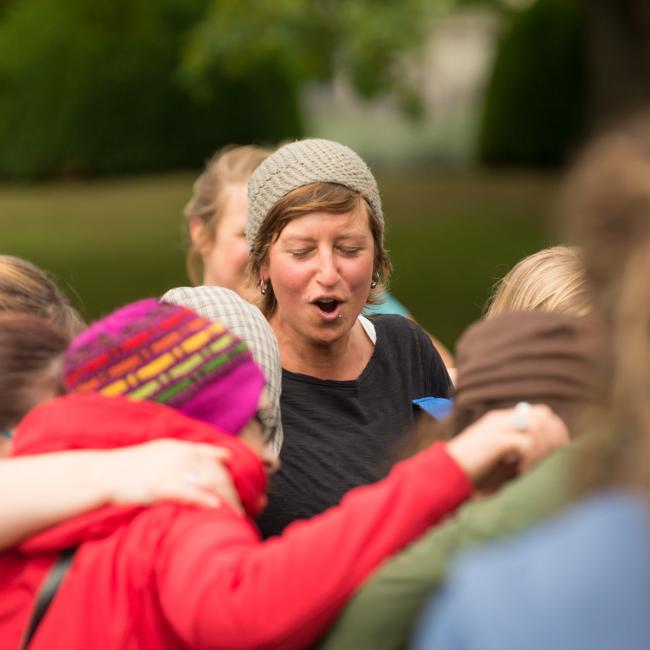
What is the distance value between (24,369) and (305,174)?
3.69 feet

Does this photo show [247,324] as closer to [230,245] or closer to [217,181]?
[230,245]

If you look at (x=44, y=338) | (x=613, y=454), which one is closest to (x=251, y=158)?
(x=44, y=338)

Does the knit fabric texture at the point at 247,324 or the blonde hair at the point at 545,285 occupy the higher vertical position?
the blonde hair at the point at 545,285

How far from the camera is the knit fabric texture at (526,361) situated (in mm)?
1938

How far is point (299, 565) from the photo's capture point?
175cm

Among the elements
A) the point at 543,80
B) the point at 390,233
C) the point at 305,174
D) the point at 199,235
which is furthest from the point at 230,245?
the point at 543,80

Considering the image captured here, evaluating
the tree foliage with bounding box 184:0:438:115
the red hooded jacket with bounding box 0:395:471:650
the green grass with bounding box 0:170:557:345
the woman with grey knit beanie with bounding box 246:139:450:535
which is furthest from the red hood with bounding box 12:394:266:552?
the tree foliage with bounding box 184:0:438:115

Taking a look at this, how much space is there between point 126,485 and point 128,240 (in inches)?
634

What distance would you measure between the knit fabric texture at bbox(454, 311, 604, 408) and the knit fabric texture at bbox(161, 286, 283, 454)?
1.89 feet

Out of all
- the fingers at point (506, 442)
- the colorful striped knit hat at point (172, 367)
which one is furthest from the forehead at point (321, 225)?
the fingers at point (506, 442)

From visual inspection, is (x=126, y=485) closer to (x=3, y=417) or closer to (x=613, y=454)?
(x=3, y=417)

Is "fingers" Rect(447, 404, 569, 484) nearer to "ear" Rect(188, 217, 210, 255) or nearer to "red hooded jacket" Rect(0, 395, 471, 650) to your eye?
"red hooded jacket" Rect(0, 395, 471, 650)

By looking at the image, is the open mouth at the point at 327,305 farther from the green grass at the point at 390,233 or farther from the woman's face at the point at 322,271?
the green grass at the point at 390,233

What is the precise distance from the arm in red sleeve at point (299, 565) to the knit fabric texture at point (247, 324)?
676 millimetres
